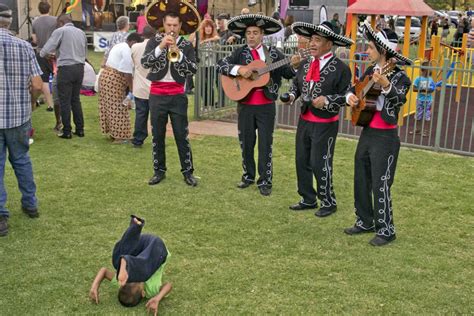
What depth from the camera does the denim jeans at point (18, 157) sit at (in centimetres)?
552

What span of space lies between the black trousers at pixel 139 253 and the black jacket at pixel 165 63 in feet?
9.41

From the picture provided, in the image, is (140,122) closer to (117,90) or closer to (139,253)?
(117,90)

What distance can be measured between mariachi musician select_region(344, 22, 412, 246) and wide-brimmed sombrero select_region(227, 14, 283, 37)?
1452 mm

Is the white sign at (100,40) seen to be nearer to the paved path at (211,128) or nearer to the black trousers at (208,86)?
the black trousers at (208,86)

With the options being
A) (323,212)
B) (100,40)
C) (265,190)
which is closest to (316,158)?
(323,212)

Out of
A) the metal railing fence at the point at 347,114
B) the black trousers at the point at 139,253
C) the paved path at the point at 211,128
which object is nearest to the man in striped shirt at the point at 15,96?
the black trousers at the point at 139,253

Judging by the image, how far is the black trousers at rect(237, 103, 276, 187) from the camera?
22.1 ft

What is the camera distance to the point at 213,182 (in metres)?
7.36

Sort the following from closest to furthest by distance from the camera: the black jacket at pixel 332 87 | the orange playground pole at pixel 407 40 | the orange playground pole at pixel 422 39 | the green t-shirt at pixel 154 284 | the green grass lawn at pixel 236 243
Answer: the green t-shirt at pixel 154 284 → the green grass lawn at pixel 236 243 → the black jacket at pixel 332 87 → the orange playground pole at pixel 407 40 → the orange playground pole at pixel 422 39

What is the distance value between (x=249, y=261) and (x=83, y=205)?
7.39ft

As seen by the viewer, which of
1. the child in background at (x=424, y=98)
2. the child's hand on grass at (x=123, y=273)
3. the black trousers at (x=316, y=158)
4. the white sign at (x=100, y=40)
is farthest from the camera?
the white sign at (x=100, y=40)

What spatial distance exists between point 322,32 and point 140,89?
3952 millimetres

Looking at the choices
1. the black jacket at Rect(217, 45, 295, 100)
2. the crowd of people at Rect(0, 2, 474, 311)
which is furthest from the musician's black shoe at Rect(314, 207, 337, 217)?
the black jacket at Rect(217, 45, 295, 100)

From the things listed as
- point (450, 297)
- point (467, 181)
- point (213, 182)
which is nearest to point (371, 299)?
point (450, 297)
